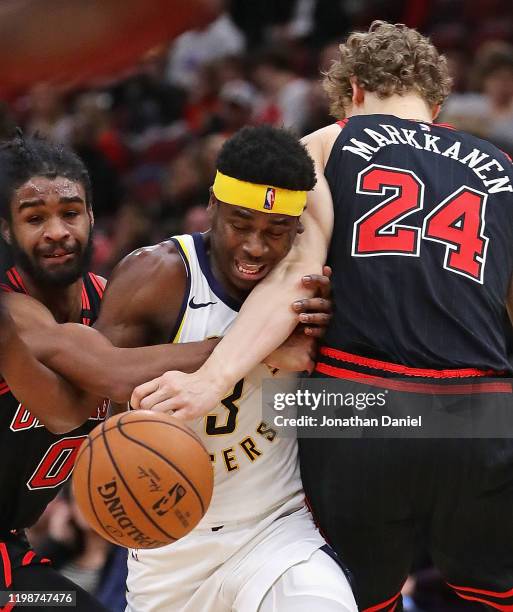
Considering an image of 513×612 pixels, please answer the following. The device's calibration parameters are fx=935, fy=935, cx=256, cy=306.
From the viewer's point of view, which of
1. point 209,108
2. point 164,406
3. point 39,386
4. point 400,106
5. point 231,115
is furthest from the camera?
→ point 209,108

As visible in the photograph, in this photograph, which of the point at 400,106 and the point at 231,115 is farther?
the point at 231,115

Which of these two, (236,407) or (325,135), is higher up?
(325,135)

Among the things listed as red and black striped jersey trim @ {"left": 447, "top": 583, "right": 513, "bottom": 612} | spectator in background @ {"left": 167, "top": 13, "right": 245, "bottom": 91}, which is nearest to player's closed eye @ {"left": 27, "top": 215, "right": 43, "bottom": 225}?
red and black striped jersey trim @ {"left": 447, "top": 583, "right": 513, "bottom": 612}

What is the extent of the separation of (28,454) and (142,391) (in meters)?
0.86

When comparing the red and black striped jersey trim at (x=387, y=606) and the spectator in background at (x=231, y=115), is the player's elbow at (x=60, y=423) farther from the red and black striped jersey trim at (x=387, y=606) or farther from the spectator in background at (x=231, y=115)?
the spectator in background at (x=231, y=115)

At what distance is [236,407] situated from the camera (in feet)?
11.0

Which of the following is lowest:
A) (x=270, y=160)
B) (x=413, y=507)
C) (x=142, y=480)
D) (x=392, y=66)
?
(x=413, y=507)

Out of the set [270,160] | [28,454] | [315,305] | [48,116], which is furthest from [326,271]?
[48,116]

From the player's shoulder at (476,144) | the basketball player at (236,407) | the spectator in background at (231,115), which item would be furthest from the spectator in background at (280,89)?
the basketball player at (236,407)

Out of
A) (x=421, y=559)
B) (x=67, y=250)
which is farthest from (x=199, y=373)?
(x=421, y=559)

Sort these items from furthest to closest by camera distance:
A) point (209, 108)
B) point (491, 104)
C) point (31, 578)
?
point (209, 108) → point (491, 104) → point (31, 578)

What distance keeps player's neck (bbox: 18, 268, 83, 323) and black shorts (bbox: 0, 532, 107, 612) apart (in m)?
0.90

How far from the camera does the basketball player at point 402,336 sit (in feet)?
10.2

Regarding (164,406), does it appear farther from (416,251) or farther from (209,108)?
(209,108)
